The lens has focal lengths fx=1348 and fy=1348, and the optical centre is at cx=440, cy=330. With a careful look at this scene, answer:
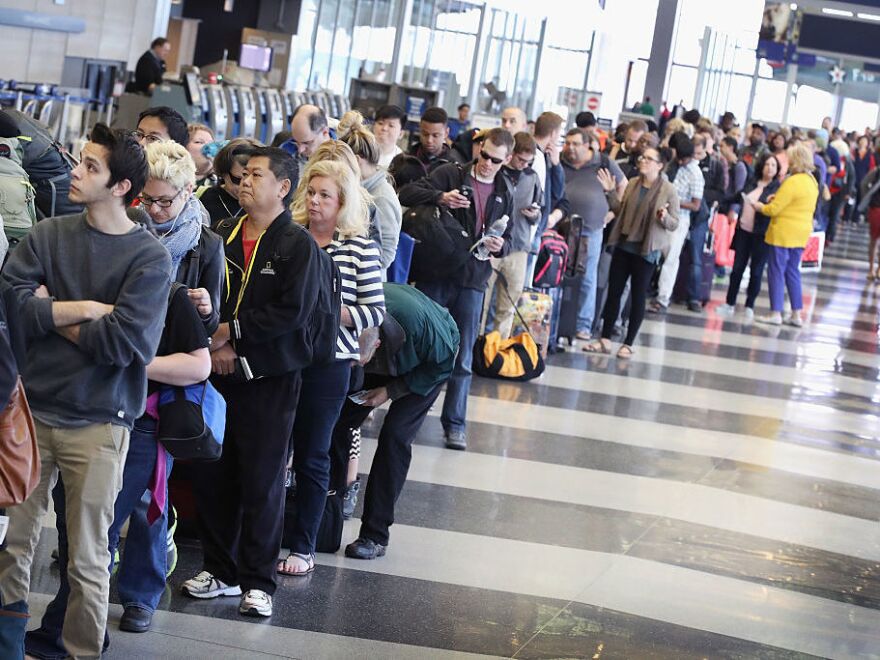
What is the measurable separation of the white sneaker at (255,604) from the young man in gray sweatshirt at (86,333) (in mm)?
1002

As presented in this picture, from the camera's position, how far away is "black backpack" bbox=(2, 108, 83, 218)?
21.0 feet

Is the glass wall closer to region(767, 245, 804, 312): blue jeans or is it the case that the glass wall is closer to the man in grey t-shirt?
region(767, 245, 804, 312): blue jeans

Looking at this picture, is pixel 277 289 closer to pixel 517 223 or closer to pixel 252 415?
pixel 252 415

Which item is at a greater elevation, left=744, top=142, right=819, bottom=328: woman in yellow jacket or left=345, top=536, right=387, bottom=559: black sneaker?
left=744, top=142, right=819, bottom=328: woman in yellow jacket

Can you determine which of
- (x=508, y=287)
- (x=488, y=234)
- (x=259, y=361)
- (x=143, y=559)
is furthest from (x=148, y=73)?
(x=143, y=559)

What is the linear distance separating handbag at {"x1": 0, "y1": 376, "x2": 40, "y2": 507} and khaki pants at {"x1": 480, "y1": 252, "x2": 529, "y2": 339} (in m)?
6.10

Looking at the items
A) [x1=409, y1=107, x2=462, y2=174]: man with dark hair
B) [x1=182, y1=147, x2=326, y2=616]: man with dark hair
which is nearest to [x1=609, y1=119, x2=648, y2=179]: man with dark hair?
[x1=409, y1=107, x2=462, y2=174]: man with dark hair

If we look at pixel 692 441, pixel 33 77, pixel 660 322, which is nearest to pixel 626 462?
pixel 692 441

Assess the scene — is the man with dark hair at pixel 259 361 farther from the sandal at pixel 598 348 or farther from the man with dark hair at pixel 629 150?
the man with dark hair at pixel 629 150

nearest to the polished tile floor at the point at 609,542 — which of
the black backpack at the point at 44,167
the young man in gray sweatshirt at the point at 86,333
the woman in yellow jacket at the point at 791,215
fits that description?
the young man in gray sweatshirt at the point at 86,333

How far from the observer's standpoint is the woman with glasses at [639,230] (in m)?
10.8

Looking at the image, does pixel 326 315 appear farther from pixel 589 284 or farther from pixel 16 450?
pixel 589 284

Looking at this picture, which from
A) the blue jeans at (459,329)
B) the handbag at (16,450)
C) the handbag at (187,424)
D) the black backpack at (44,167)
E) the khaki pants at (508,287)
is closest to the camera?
the handbag at (16,450)

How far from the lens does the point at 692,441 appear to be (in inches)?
348
